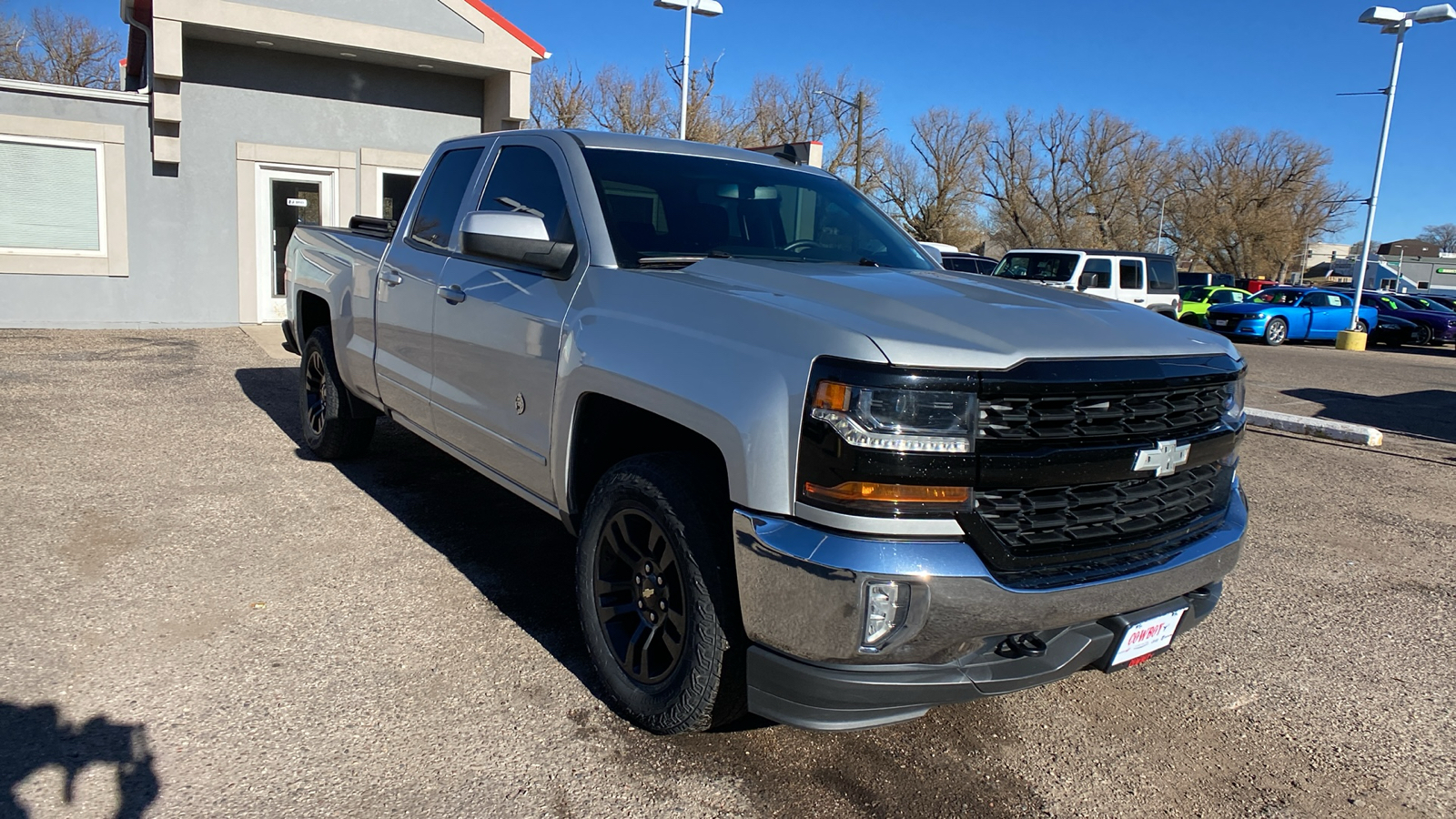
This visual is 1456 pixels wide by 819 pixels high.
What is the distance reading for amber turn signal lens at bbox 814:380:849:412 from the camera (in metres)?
2.40

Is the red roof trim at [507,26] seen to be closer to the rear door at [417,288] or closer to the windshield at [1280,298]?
the rear door at [417,288]

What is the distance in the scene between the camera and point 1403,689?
368 centimetres

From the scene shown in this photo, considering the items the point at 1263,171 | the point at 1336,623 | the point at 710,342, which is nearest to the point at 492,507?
the point at 710,342

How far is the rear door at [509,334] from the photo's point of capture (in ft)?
11.5

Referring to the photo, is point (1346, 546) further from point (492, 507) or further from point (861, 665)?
point (492, 507)

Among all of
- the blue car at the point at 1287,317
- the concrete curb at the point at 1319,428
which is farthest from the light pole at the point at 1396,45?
the concrete curb at the point at 1319,428

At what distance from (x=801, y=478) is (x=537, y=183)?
2096 millimetres

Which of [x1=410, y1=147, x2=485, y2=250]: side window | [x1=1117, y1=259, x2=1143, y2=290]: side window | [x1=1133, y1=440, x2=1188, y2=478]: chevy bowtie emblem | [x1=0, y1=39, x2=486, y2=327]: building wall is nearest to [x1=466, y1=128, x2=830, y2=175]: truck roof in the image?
[x1=410, y1=147, x2=485, y2=250]: side window

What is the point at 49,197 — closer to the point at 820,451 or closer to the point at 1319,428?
the point at 820,451

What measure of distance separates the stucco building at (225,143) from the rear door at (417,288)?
870 centimetres

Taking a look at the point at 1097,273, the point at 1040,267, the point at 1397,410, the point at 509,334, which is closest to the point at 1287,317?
the point at 1097,273

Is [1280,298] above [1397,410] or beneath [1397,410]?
above

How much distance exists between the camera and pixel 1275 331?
2450 cm

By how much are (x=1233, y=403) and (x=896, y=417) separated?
141 cm
